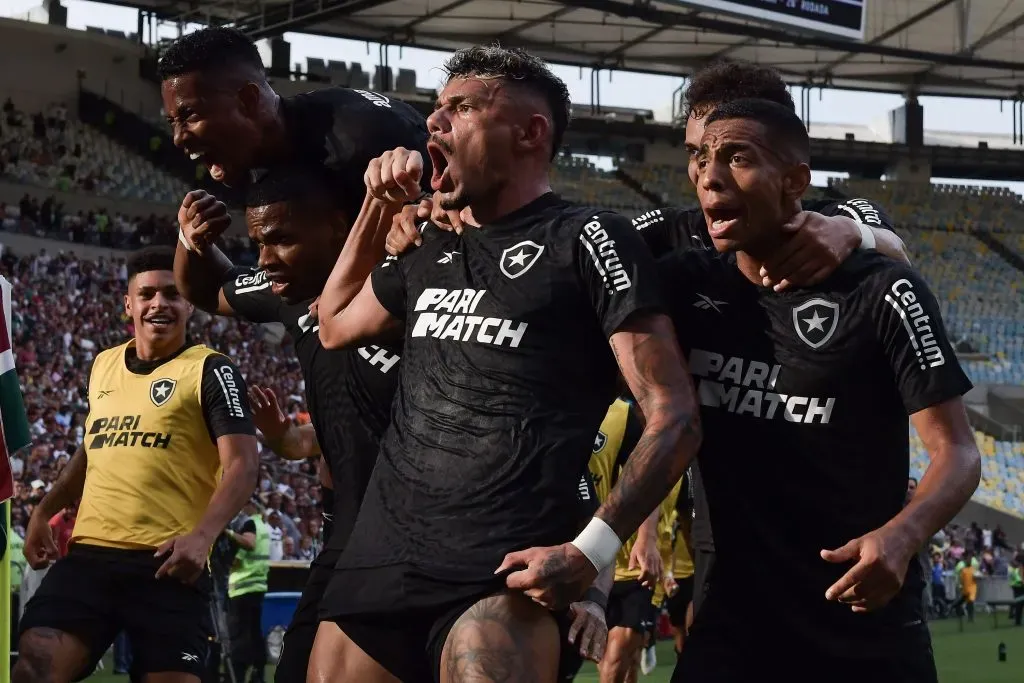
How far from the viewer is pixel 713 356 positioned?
383 centimetres

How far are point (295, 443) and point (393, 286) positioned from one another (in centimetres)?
268

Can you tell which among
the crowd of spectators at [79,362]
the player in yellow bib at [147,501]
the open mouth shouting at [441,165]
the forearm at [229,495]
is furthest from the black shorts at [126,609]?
the crowd of spectators at [79,362]

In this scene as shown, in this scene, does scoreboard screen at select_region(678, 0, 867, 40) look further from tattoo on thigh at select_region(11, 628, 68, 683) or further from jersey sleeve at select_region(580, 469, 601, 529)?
jersey sleeve at select_region(580, 469, 601, 529)

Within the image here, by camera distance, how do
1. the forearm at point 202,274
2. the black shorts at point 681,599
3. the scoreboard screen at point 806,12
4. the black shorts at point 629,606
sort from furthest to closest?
the scoreboard screen at point 806,12, the black shorts at point 681,599, the black shorts at point 629,606, the forearm at point 202,274

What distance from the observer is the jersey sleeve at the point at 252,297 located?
555 centimetres

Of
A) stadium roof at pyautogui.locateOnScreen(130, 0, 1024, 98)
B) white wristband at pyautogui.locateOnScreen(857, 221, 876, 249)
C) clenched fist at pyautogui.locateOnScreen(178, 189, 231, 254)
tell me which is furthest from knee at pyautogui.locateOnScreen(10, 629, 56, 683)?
stadium roof at pyautogui.locateOnScreen(130, 0, 1024, 98)

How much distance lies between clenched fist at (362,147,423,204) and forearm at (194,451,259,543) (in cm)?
282

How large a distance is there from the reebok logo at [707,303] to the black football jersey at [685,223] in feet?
1.37

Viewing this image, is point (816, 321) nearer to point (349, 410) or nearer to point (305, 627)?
point (349, 410)

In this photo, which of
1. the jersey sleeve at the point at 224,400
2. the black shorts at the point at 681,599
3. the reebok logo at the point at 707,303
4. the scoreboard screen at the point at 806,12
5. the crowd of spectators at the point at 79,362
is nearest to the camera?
the reebok logo at the point at 707,303

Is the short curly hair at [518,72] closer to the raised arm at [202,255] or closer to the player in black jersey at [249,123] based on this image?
the player in black jersey at [249,123]

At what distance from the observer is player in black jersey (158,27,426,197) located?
16.9 ft

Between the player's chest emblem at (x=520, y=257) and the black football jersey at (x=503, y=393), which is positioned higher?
the player's chest emblem at (x=520, y=257)

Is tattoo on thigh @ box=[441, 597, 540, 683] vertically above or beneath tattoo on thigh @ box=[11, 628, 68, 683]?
above
